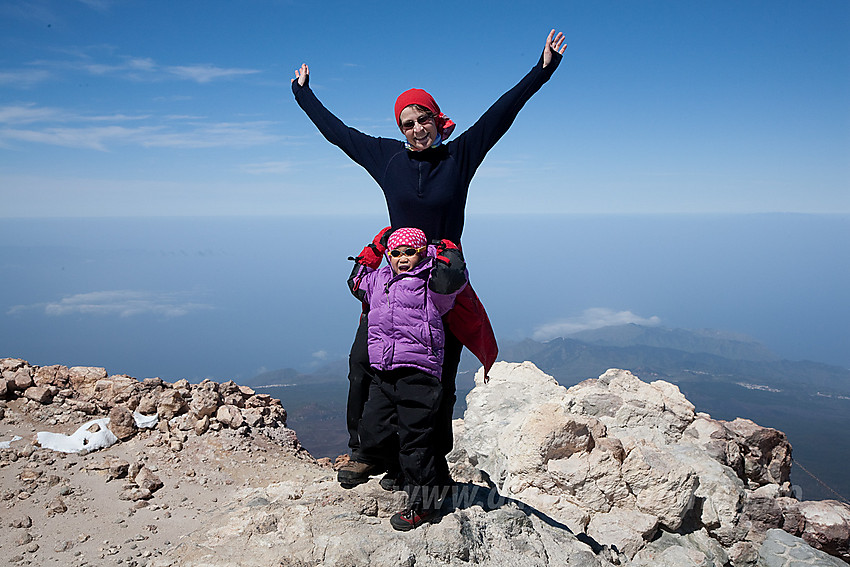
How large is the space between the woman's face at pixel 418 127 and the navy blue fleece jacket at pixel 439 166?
0.06 metres

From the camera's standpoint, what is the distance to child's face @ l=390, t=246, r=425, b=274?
3.07m

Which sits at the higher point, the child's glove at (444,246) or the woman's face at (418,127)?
the woman's face at (418,127)

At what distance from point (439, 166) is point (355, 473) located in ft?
7.46

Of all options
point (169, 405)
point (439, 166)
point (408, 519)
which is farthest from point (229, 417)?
point (439, 166)

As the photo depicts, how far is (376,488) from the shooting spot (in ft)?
12.6

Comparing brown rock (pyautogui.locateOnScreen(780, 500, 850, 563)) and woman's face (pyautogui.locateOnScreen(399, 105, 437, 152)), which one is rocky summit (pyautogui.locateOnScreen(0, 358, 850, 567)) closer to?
brown rock (pyautogui.locateOnScreen(780, 500, 850, 563))

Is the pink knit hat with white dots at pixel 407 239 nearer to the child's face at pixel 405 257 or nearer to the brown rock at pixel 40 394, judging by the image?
the child's face at pixel 405 257

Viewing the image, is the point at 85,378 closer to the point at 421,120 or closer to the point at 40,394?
the point at 40,394

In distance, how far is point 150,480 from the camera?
4.98m

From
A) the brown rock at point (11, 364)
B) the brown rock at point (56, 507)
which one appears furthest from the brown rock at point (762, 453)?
the brown rock at point (11, 364)

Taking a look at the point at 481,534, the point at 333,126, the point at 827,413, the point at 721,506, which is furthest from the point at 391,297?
the point at 827,413

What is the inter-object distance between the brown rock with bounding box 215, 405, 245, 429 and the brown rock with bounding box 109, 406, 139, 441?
0.90 meters

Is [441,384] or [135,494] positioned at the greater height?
[441,384]

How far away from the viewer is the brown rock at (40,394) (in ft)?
20.2
